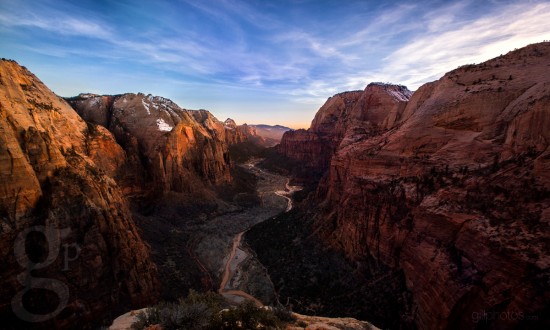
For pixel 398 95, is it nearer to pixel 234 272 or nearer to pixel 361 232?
pixel 361 232

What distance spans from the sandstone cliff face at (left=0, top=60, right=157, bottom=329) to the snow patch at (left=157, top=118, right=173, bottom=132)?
84.1 ft

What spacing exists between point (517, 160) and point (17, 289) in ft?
90.4

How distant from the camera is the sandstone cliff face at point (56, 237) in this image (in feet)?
49.7

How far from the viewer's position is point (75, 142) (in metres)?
32.4

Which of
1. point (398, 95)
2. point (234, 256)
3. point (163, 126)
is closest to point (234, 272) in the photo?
point (234, 256)

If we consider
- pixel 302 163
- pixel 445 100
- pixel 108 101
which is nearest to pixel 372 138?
pixel 445 100

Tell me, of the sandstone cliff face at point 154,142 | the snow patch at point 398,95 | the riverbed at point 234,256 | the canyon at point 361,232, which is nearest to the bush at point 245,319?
the canyon at point 361,232

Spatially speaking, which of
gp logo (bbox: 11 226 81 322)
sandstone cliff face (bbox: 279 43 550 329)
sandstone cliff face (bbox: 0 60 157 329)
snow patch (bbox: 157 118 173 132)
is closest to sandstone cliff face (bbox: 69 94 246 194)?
snow patch (bbox: 157 118 173 132)

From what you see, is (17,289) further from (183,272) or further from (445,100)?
(445,100)

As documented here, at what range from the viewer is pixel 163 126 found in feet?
159

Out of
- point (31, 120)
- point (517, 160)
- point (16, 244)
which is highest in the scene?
point (31, 120)

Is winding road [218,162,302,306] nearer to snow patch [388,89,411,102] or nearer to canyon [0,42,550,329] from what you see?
canyon [0,42,550,329]

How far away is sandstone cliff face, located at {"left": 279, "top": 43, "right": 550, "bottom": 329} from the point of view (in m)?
12.6

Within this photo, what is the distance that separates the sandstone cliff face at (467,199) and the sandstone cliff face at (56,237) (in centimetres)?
1819
